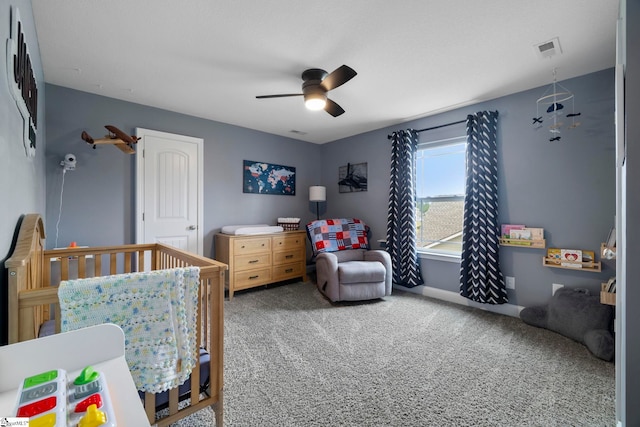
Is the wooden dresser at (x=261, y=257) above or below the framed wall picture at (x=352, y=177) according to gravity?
below

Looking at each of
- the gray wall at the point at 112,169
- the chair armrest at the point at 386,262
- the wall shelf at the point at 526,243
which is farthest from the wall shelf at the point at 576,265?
the gray wall at the point at 112,169

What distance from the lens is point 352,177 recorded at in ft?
14.4

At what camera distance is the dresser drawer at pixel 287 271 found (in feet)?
12.6

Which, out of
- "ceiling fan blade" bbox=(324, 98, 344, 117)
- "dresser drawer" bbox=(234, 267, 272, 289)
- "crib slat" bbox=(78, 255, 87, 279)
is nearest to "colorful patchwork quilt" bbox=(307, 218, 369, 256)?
"dresser drawer" bbox=(234, 267, 272, 289)

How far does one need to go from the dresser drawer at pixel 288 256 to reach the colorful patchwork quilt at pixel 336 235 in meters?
0.46

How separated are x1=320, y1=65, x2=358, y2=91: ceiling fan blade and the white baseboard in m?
2.72

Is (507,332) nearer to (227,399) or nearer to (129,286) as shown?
(227,399)

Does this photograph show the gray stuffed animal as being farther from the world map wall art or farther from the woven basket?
the world map wall art

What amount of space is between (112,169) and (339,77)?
8.77ft

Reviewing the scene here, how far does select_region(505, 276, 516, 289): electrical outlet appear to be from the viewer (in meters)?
2.82

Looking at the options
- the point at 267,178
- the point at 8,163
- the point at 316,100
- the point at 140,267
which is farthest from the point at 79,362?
the point at 267,178

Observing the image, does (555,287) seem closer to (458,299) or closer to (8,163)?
(458,299)

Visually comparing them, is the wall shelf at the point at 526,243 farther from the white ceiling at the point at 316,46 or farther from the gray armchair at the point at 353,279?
the white ceiling at the point at 316,46

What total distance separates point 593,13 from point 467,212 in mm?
1853
